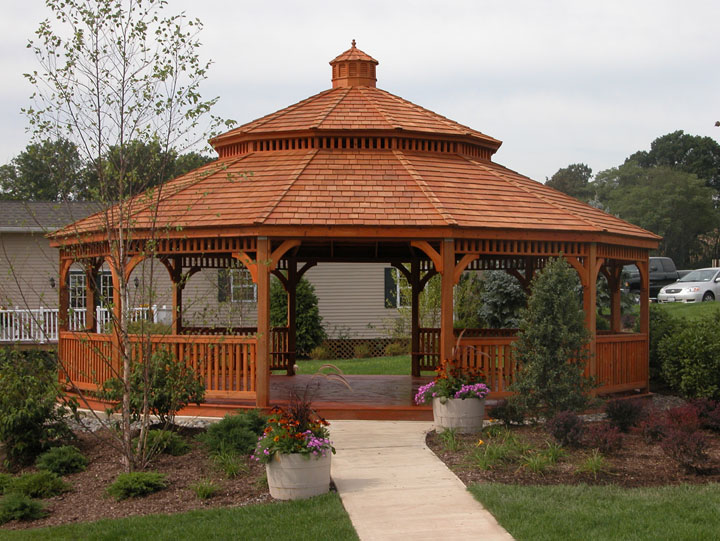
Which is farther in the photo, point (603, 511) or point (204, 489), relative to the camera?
point (204, 489)

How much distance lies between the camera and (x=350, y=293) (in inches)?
1102

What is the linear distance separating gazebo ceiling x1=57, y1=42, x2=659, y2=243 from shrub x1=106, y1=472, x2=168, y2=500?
3944 millimetres

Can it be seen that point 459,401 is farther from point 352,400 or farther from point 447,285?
point 352,400

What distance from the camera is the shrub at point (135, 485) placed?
8086mm

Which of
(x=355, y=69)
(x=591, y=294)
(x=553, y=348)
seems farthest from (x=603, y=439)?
(x=355, y=69)

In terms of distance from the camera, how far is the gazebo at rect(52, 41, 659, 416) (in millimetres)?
12008

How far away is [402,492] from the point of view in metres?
8.10

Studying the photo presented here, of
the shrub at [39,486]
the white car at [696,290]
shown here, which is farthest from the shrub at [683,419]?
the white car at [696,290]

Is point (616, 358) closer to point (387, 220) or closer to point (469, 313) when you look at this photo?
point (387, 220)

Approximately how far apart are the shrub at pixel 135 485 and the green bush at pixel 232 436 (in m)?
1.13

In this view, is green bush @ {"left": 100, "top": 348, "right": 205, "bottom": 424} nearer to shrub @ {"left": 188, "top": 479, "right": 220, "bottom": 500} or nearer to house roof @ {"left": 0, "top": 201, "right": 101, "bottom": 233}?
shrub @ {"left": 188, "top": 479, "right": 220, "bottom": 500}

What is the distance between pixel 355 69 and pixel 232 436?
9.59 meters

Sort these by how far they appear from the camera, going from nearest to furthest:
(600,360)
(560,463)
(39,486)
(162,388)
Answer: (39,486), (560,463), (162,388), (600,360)

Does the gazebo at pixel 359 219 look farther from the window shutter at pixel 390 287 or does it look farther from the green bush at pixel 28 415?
the window shutter at pixel 390 287
